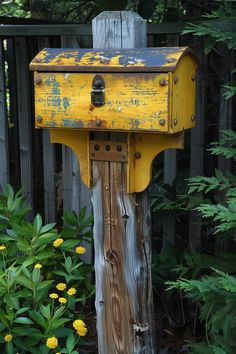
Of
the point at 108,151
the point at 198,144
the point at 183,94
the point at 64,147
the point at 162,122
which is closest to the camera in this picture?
the point at 162,122

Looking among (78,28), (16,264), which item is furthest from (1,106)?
(16,264)

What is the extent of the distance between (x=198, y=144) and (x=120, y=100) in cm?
103

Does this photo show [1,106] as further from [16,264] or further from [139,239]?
[139,239]

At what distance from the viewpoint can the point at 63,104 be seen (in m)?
2.44

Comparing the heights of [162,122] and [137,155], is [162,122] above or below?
above

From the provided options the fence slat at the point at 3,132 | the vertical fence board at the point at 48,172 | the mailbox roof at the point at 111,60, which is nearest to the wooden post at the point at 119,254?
the mailbox roof at the point at 111,60

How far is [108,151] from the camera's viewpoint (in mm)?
2520

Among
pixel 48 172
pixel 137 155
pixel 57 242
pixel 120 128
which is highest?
pixel 120 128

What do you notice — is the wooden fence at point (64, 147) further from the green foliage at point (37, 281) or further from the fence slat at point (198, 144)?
the green foliage at point (37, 281)

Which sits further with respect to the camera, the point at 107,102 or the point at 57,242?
the point at 57,242

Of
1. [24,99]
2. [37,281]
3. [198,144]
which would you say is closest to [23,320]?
[37,281]

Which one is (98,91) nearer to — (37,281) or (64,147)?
(37,281)

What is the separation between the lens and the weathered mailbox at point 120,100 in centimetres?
226

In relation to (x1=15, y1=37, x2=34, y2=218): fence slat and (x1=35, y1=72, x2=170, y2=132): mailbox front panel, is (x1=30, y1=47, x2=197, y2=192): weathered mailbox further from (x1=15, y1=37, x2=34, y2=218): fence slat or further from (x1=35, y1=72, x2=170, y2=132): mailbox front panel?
(x1=15, y1=37, x2=34, y2=218): fence slat
